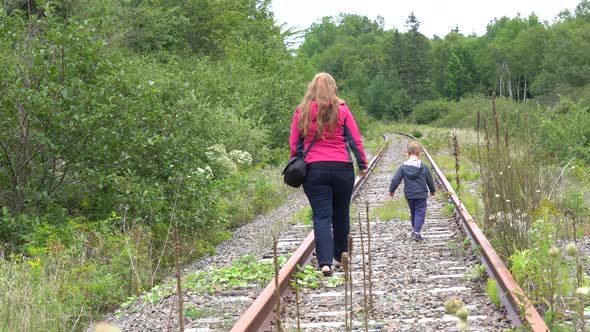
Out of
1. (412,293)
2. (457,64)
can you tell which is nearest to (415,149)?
(412,293)

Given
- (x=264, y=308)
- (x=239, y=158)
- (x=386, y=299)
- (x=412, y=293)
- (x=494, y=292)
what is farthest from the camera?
(x=239, y=158)

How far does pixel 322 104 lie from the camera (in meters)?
6.10

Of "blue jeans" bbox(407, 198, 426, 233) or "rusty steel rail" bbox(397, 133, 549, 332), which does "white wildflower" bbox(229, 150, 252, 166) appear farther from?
"rusty steel rail" bbox(397, 133, 549, 332)

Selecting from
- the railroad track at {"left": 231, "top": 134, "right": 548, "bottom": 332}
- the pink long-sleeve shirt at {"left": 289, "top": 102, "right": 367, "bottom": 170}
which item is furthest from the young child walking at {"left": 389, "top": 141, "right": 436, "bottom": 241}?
the pink long-sleeve shirt at {"left": 289, "top": 102, "right": 367, "bottom": 170}

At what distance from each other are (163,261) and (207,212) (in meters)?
1.48

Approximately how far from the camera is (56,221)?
25.1ft

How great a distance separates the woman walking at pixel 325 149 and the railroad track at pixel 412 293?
0.48m

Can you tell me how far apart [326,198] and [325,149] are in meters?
0.47

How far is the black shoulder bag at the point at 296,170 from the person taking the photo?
6.16 meters

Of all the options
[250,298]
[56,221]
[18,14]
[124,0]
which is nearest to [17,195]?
[56,221]

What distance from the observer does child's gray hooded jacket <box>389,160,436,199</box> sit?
8820 millimetres

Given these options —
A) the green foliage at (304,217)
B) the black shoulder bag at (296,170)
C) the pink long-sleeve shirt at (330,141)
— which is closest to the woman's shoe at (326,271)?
the black shoulder bag at (296,170)

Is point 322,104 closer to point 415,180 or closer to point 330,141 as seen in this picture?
point 330,141

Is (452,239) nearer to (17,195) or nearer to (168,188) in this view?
(168,188)
